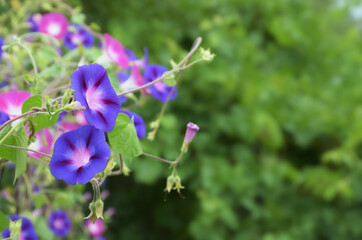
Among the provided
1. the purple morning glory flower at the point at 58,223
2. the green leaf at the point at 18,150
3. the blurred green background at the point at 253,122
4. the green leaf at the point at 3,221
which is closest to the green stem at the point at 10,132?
the green leaf at the point at 18,150

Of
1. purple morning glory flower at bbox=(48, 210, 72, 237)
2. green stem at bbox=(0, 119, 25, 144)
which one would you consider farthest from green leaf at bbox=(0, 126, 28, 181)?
purple morning glory flower at bbox=(48, 210, 72, 237)

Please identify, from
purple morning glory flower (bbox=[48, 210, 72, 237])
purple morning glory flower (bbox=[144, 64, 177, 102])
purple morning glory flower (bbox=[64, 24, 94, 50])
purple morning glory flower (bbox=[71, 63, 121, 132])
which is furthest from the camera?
purple morning glory flower (bbox=[48, 210, 72, 237])

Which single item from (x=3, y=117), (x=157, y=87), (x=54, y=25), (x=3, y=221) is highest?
(x=54, y=25)

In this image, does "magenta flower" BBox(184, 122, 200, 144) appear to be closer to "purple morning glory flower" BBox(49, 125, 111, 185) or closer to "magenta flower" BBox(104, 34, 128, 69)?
"purple morning glory flower" BBox(49, 125, 111, 185)

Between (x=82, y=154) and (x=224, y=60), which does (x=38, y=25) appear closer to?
(x=82, y=154)

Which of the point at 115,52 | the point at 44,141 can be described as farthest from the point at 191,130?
the point at 115,52

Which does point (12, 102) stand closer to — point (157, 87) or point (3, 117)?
point (3, 117)
